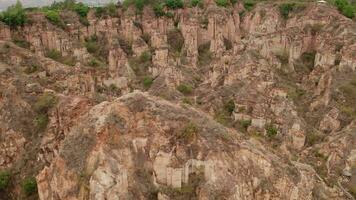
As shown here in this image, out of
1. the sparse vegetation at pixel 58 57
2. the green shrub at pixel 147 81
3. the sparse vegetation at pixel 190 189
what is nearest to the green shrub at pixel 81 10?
the sparse vegetation at pixel 58 57

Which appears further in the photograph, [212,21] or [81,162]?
[212,21]

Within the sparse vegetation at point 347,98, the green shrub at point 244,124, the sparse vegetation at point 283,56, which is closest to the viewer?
the green shrub at point 244,124

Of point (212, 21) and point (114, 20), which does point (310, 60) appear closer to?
point (212, 21)

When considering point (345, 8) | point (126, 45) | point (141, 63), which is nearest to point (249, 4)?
point (345, 8)

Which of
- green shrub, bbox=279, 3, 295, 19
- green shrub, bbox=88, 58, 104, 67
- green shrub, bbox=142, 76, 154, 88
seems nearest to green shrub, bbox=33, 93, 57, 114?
green shrub, bbox=142, 76, 154, 88

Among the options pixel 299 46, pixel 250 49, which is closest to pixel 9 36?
pixel 250 49

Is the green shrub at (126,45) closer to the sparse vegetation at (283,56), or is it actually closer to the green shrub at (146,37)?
the green shrub at (146,37)

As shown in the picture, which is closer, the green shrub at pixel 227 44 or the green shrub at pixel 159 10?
the green shrub at pixel 227 44
